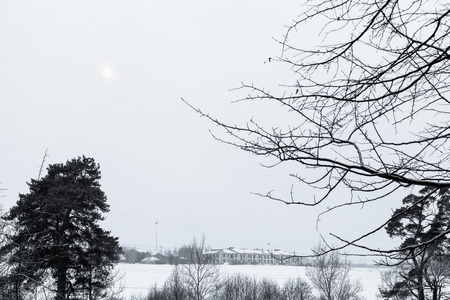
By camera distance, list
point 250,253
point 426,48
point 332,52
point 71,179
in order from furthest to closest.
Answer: point 250,253, point 71,179, point 332,52, point 426,48

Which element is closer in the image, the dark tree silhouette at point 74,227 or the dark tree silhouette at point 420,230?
the dark tree silhouette at point 420,230

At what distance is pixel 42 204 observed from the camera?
64.5ft

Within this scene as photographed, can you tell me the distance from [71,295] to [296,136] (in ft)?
63.9

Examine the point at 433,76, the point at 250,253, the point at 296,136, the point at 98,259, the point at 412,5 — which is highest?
the point at 412,5

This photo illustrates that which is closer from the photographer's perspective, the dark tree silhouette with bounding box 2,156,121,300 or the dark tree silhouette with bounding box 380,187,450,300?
the dark tree silhouette with bounding box 380,187,450,300

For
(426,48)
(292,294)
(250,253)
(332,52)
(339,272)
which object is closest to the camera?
(426,48)

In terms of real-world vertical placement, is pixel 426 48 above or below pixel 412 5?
below

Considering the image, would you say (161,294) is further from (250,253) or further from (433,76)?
(250,253)

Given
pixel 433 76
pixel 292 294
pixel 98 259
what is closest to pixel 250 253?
pixel 292 294

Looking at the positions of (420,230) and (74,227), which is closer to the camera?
(420,230)

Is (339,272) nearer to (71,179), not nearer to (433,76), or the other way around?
(71,179)

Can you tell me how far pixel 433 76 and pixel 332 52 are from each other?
26.8 inches

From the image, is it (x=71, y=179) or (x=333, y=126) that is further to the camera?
(x=71, y=179)

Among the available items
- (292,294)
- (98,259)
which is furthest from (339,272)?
(98,259)
